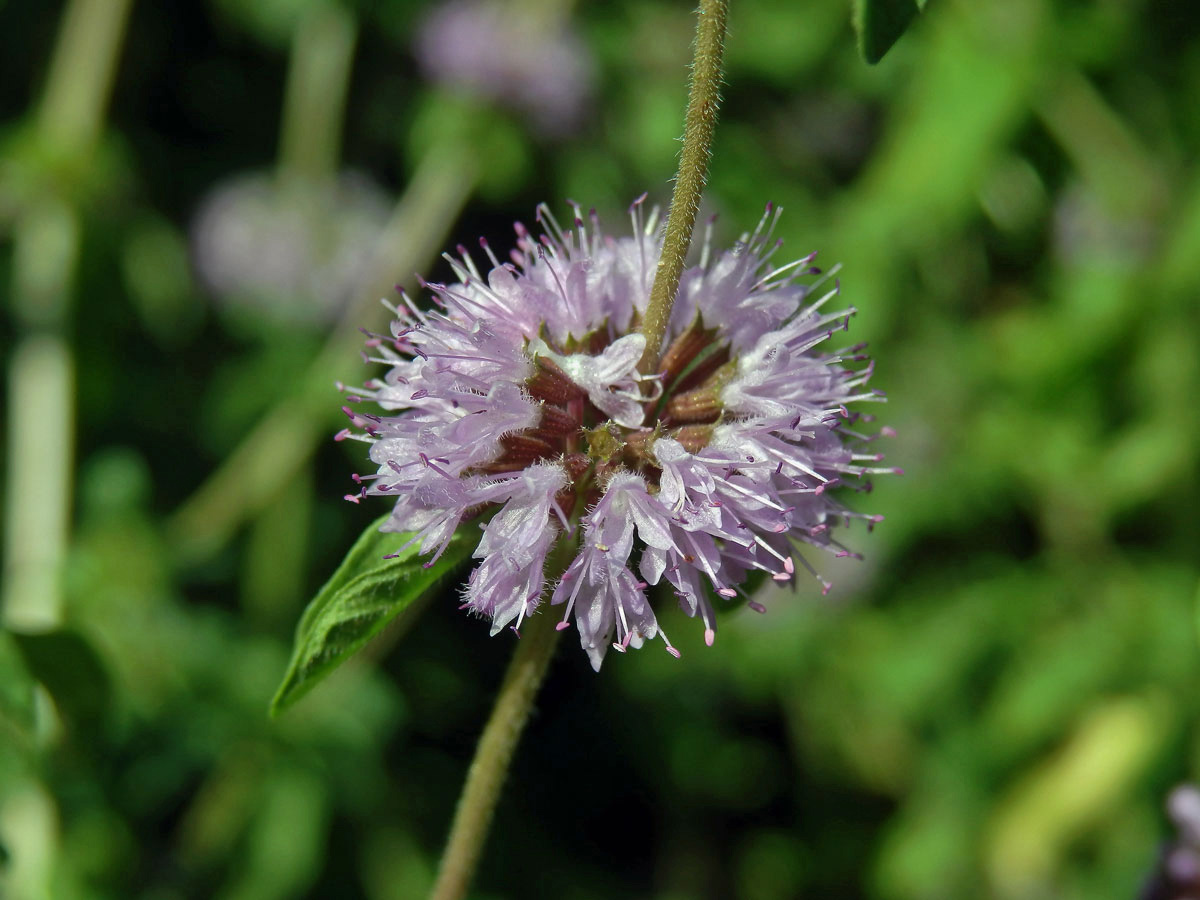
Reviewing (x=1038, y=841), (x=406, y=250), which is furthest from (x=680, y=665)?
(x=406, y=250)

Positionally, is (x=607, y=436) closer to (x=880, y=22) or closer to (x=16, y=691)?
(x=880, y=22)

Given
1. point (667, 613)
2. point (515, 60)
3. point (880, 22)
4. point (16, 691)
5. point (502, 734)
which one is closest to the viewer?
point (880, 22)

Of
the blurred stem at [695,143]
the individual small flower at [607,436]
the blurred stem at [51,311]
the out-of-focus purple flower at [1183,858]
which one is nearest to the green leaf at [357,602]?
the individual small flower at [607,436]

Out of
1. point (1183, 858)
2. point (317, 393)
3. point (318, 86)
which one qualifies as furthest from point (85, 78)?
point (1183, 858)

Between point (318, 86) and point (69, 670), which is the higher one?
point (318, 86)

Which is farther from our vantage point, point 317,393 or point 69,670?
point 317,393

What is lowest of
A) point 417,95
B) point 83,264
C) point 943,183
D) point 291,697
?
point 291,697

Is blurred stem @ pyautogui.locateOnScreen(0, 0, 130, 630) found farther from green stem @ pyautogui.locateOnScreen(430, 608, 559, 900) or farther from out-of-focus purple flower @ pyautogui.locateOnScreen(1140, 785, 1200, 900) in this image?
out-of-focus purple flower @ pyautogui.locateOnScreen(1140, 785, 1200, 900)

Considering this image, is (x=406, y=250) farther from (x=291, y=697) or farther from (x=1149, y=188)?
(x=291, y=697)
